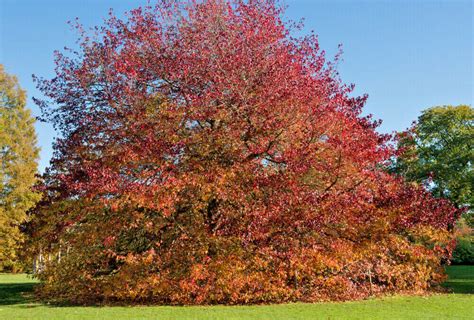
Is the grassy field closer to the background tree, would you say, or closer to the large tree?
the background tree

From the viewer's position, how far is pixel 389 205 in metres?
13.4

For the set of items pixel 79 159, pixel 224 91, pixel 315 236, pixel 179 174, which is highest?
pixel 224 91

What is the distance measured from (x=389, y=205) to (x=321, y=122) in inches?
119

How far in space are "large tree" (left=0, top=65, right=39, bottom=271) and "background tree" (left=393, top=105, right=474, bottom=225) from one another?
2305 centimetres

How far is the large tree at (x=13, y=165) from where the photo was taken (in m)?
30.7

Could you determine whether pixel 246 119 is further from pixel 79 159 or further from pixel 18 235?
pixel 18 235

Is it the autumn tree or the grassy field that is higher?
the autumn tree

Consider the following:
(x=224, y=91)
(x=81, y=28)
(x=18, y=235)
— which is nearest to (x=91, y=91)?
(x=81, y=28)

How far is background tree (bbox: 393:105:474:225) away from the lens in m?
28.2

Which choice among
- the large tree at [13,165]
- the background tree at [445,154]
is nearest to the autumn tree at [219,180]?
the background tree at [445,154]

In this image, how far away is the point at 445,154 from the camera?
2909cm

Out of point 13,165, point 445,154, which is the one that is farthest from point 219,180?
point 13,165

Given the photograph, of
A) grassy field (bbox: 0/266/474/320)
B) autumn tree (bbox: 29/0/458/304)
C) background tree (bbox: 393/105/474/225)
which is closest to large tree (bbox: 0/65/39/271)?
autumn tree (bbox: 29/0/458/304)

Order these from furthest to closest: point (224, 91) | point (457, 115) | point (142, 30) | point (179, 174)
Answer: point (457, 115) → point (142, 30) → point (224, 91) → point (179, 174)
